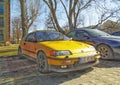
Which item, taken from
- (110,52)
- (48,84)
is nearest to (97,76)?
(48,84)

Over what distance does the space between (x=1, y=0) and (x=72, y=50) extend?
25.0 m

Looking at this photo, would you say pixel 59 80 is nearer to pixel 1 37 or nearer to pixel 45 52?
pixel 45 52

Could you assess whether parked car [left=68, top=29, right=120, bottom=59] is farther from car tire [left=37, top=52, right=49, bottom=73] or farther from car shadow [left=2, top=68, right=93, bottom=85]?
car tire [left=37, top=52, right=49, bottom=73]

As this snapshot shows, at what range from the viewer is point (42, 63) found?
6.81 meters

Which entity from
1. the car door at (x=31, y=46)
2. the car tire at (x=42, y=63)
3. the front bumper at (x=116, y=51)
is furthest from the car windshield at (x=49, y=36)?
the front bumper at (x=116, y=51)

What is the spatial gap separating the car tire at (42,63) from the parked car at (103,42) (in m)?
3.10

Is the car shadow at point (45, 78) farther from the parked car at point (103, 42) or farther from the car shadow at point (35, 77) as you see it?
the parked car at point (103, 42)

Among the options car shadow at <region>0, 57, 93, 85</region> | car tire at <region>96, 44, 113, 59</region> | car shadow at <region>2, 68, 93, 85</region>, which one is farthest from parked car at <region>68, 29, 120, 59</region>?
car shadow at <region>2, 68, 93, 85</region>

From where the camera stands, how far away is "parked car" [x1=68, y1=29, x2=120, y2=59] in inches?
331

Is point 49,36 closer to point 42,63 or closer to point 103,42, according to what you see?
point 42,63

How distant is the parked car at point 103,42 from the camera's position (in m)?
8.41

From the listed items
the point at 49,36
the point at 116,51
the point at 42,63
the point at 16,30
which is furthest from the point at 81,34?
the point at 16,30

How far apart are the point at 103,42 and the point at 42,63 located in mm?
3262

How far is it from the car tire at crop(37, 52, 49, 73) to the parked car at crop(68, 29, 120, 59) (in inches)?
122
